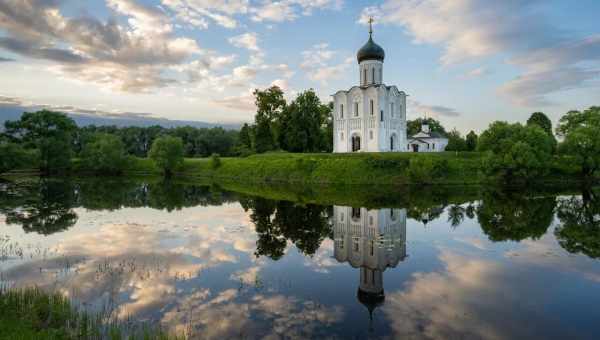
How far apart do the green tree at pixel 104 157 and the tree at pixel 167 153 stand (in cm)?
617

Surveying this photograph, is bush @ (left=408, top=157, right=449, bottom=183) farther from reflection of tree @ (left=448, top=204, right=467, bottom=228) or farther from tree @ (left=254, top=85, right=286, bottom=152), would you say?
tree @ (left=254, top=85, right=286, bottom=152)

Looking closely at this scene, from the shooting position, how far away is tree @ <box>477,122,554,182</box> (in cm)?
3534

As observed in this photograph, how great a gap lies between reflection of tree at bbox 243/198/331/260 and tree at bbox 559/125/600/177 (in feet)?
103

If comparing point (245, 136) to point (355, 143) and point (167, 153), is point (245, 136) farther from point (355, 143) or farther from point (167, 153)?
point (355, 143)

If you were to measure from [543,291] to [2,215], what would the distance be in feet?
76.2

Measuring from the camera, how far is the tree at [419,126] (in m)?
77.4

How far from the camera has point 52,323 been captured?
21.7 feet

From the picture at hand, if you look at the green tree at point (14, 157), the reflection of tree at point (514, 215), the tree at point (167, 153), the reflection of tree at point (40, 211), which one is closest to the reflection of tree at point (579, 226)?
the reflection of tree at point (514, 215)

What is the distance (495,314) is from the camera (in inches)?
302

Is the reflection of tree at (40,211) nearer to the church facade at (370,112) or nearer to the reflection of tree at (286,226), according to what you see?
the reflection of tree at (286,226)

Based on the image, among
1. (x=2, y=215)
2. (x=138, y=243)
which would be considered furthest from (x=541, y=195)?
(x=2, y=215)

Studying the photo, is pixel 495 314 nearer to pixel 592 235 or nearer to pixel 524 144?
pixel 592 235

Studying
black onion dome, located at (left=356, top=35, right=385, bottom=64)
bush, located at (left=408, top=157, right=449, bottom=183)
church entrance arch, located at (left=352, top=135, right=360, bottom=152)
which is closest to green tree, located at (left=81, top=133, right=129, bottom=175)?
church entrance arch, located at (left=352, top=135, right=360, bottom=152)

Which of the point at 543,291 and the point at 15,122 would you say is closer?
the point at 543,291
